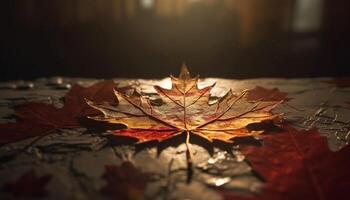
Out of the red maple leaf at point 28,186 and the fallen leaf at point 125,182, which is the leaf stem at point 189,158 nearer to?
the fallen leaf at point 125,182

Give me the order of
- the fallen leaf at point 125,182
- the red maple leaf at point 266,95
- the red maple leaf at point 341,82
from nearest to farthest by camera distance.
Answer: the fallen leaf at point 125,182, the red maple leaf at point 266,95, the red maple leaf at point 341,82

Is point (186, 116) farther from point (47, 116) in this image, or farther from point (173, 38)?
point (173, 38)

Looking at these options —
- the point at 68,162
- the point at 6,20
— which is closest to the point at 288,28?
the point at 6,20

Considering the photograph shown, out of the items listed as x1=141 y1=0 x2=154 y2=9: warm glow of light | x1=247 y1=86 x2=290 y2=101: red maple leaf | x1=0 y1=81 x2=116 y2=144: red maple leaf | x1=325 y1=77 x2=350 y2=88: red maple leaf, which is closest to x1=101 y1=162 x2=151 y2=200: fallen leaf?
x1=0 y1=81 x2=116 y2=144: red maple leaf

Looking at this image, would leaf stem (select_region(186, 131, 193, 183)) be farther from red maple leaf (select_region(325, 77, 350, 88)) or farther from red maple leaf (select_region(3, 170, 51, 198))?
red maple leaf (select_region(325, 77, 350, 88))

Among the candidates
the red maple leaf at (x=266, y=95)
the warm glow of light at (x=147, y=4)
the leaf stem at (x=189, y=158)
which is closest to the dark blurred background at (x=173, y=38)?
the warm glow of light at (x=147, y=4)

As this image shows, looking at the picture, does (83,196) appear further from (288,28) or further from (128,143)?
(288,28)
